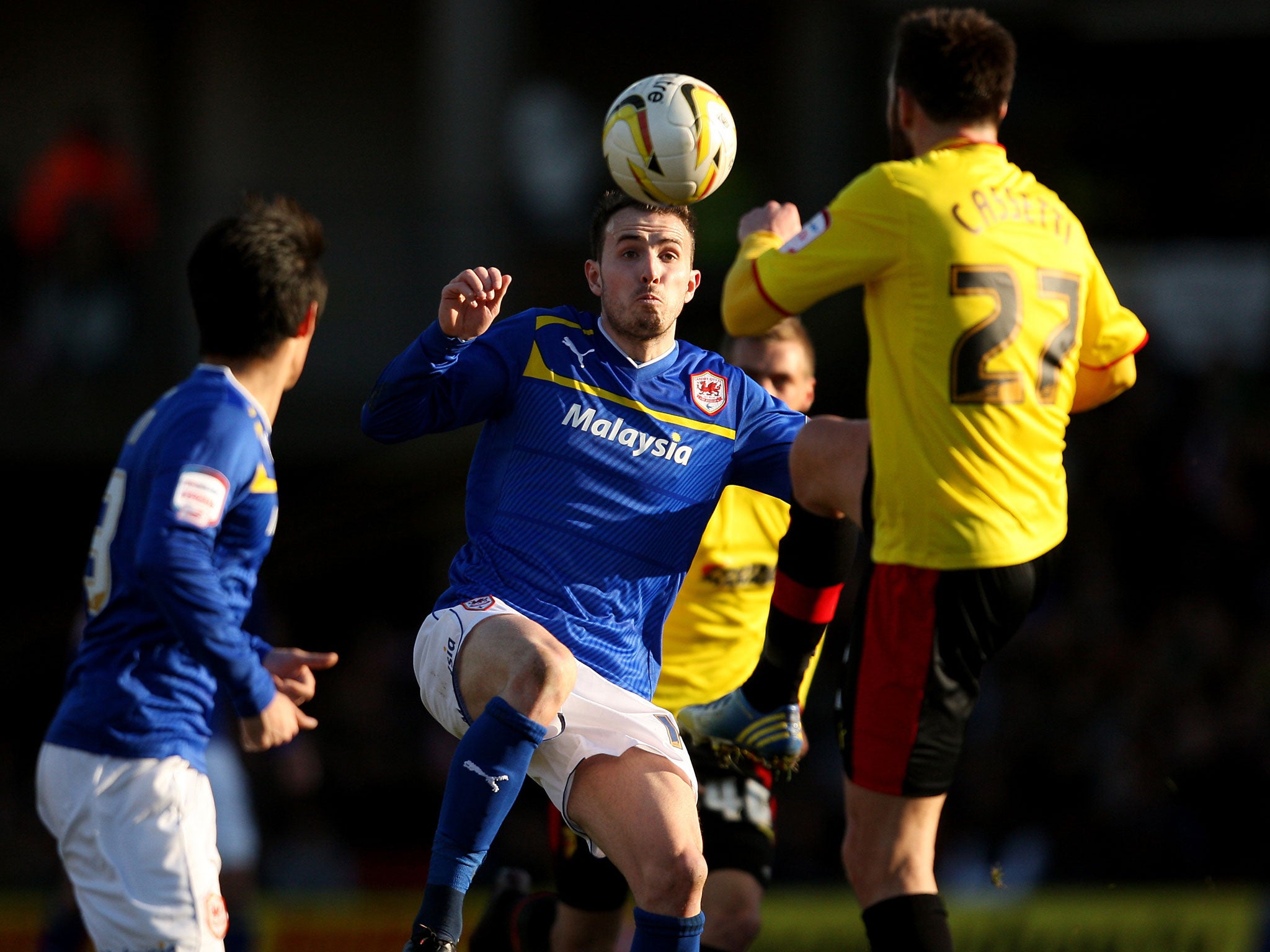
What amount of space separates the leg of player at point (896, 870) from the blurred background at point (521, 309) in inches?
190

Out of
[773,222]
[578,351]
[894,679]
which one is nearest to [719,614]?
[578,351]

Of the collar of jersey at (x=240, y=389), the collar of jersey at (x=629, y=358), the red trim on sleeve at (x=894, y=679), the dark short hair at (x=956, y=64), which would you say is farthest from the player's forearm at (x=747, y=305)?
the collar of jersey at (x=240, y=389)

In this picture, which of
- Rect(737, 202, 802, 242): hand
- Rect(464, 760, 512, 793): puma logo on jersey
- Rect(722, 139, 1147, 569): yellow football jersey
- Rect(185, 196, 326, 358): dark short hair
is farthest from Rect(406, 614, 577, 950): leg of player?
Rect(737, 202, 802, 242): hand

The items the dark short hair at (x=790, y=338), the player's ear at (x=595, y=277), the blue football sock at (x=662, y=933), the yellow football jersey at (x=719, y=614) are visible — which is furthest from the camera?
the dark short hair at (x=790, y=338)

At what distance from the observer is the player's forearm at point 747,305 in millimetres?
4352

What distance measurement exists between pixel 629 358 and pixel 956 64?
4.43 ft

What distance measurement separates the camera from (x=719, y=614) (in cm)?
575

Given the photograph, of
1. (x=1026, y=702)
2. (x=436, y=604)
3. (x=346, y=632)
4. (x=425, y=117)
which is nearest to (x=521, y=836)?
(x=1026, y=702)

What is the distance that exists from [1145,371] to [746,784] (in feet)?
25.0

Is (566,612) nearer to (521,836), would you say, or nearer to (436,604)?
(436,604)

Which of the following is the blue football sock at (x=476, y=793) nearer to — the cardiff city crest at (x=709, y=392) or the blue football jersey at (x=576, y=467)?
the blue football jersey at (x=576, y=467)

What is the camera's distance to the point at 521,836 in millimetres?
11148

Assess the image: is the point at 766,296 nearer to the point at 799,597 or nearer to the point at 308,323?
the point at 799,597

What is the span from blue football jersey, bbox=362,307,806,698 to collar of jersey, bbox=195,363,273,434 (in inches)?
22.8
